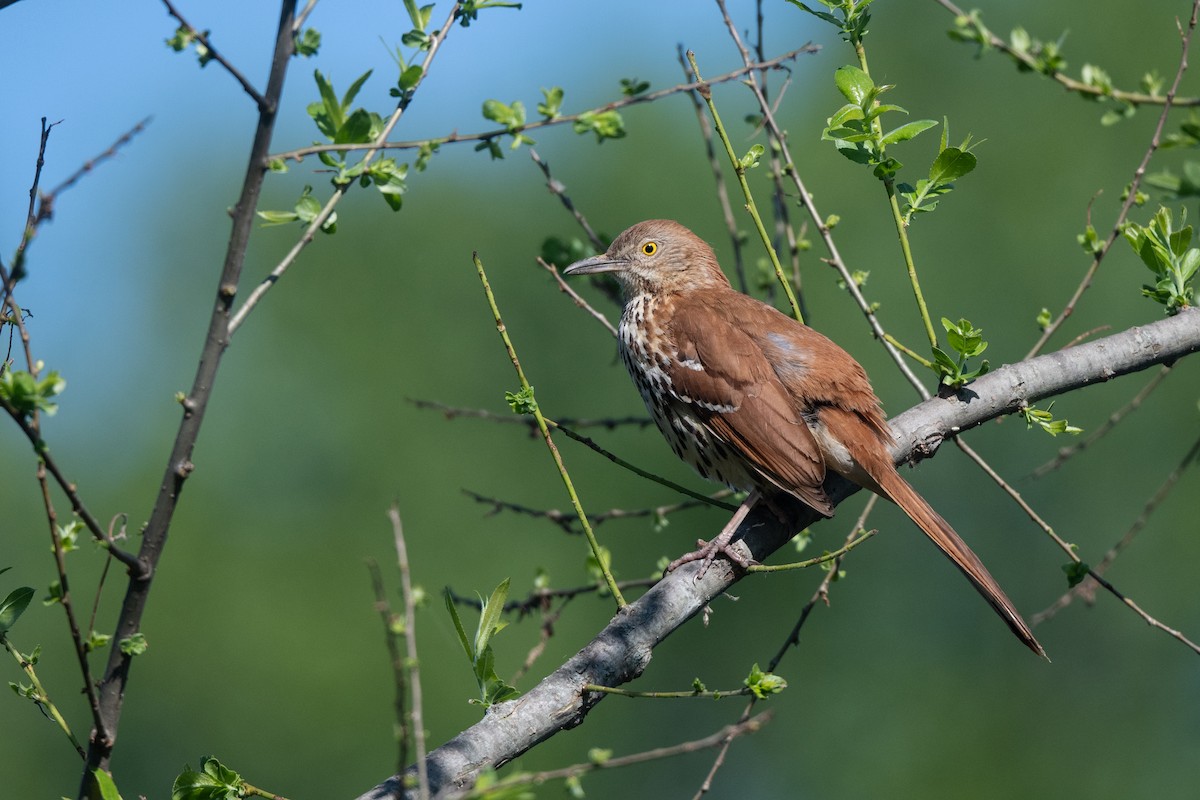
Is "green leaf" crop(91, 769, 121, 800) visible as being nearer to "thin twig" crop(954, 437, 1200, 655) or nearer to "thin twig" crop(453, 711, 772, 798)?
"thin twig" crop(453, 711, 772, 798)

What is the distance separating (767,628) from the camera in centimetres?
3005

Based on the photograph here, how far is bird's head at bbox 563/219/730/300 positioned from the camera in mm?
5141

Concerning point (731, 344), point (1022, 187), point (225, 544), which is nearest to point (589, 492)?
point (225, 544)

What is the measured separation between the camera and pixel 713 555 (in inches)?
134

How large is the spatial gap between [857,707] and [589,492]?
9.17 meters

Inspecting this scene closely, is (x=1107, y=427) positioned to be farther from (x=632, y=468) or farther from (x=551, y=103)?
(x=551, y=103)

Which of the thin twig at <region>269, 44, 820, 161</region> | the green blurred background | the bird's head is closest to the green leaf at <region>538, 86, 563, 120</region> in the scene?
the thin twig at <region>269, 44, 820, 161</region>

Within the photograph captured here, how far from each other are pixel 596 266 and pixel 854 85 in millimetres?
1838

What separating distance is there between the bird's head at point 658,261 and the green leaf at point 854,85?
184cm

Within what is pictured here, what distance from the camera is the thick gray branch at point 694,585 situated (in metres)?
2.49

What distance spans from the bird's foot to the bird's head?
1735 mm

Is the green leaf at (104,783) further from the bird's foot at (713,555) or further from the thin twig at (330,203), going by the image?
the bird's foot at (713,555)

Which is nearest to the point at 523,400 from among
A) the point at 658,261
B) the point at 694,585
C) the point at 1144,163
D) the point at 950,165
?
the point at 694,585

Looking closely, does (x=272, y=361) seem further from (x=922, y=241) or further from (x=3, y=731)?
(x=922, y=241)
